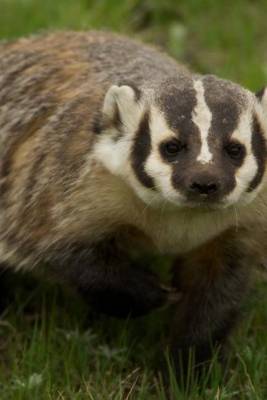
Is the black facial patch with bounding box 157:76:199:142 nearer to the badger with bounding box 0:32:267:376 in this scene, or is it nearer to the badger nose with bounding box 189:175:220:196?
the badger with bounding box 0:32:267:376

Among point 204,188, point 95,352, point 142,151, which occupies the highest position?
point 142,151

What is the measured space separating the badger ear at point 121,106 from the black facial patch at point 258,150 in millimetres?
344

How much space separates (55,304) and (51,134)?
0.70 m

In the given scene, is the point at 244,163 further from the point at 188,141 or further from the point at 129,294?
the point at 129,294

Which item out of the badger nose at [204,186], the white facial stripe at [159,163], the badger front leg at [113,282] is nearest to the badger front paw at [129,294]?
the badger front leg at [113,282]

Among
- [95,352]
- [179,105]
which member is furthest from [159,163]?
[95,352]

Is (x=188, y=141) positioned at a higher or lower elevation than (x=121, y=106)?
lower

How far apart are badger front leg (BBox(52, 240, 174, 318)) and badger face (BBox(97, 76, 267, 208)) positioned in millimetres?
318

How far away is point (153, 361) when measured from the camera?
161 inches

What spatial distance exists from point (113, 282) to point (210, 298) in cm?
34

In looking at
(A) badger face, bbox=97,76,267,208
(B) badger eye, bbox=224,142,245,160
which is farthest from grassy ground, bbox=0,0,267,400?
(B) badger eye, bbox=224,142,245,160

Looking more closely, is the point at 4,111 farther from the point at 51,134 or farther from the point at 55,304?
the point at 55,304

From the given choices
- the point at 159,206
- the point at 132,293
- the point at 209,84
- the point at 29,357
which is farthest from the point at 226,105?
the point at 29,357

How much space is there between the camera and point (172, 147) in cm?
339
